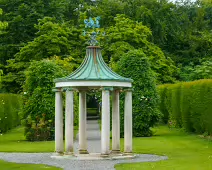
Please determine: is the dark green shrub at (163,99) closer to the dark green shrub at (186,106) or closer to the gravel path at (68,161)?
the dark green shrub at (186,106)

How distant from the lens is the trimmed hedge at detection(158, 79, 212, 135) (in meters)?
31.0

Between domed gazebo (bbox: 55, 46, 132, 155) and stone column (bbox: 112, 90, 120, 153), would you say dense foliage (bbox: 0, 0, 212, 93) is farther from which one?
domed gazebo (bbox: 55, 46, 132, 155)

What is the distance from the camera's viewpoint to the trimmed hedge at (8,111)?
3875 cm

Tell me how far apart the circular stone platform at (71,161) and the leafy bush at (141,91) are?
1093cm

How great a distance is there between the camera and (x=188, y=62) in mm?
64812

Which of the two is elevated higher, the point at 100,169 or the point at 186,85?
the point at 186,85

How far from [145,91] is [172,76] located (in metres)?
26.3

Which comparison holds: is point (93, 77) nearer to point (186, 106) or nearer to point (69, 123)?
point (69, 123)

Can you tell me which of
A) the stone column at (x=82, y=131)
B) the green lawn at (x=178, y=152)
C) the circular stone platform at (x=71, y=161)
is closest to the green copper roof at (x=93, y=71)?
the stone column at (x=82, y=131)

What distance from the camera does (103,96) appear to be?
21.2 metres

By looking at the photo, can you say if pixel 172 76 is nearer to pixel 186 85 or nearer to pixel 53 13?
pixel 53 13

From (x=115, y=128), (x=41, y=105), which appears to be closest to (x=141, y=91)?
(x=41, y=105)

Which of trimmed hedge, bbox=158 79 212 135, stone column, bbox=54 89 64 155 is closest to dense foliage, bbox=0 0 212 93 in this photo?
trimmed hedge, bbox=158 79 212 135

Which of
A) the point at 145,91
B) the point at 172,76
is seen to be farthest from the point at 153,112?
the point at 172,76
